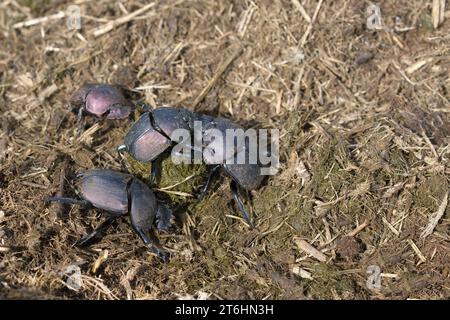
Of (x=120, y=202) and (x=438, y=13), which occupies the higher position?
(x=438, y=13)

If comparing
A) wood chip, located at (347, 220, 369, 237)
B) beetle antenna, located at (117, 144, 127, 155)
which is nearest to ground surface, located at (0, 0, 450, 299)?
wood chip, located at (347, 220, 369, 237)

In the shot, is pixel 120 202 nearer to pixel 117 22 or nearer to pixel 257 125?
pixel 257 125

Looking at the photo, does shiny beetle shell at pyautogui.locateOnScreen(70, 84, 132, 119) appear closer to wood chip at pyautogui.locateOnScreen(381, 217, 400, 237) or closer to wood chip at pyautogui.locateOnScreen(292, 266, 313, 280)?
wood chip at pyautogui.locateOnScreen(292, 266, 313, 280)

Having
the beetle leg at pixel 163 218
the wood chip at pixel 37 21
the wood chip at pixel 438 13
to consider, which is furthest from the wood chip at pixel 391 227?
the wood chip at pixel 37 21

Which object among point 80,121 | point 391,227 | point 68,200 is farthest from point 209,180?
point 391,227

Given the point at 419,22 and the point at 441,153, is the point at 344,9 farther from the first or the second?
the point at 441,153

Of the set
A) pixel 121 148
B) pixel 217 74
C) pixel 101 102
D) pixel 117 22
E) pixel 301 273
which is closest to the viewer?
pixel 301 273

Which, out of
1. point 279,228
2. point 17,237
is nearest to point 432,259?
point 279,228
